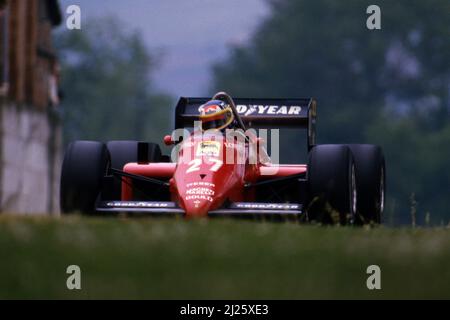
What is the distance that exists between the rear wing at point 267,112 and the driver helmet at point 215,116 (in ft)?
3.23

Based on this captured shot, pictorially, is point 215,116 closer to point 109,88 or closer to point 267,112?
point 267,112

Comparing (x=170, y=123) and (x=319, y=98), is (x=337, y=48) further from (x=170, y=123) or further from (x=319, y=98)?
(x=170, y=123)

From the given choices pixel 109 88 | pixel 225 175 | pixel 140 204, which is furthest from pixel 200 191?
pixel 109 88

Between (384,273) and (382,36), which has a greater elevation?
(382,36)

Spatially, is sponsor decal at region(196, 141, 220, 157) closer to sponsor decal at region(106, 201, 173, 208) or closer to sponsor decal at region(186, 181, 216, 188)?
sponsor decal at region(186, 181, 216, 188)

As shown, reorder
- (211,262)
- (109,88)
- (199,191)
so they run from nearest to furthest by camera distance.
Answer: (211,262) → (199,191) → (109,88)

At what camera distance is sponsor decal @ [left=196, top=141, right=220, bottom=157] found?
42.7 feet

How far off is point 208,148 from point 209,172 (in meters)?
0.37

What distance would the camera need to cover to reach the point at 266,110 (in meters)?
15.1

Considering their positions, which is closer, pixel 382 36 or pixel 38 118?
pixel 38 118

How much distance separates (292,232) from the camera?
887cm

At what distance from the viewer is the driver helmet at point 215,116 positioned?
1365cm
